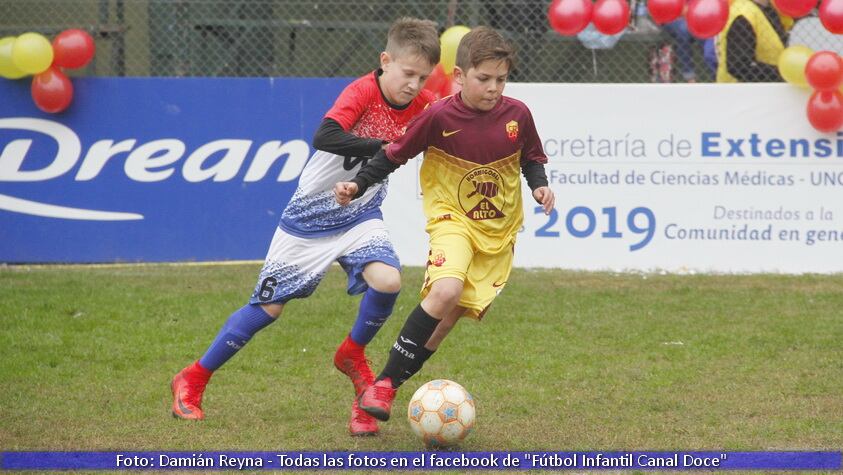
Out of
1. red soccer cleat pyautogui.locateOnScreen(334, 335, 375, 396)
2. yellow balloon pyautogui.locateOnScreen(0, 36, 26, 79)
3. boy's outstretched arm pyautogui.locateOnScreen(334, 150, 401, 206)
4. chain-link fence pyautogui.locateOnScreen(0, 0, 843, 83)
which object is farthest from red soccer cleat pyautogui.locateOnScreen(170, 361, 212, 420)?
chain-link fence pyautogui.locateOnScreen(0, 0, 843, 83)

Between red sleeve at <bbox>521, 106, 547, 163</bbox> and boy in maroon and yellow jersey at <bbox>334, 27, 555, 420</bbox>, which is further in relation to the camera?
red sleeve at <bbox>521, 106, 547, 163</bbox>

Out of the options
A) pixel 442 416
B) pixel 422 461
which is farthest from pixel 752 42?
pixel 422 461

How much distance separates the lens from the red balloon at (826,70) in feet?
30.7

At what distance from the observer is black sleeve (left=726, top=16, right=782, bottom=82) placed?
1016 centimetres

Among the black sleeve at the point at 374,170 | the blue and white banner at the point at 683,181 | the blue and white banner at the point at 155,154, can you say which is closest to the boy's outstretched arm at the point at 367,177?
the black sleeve at the point at 374,170

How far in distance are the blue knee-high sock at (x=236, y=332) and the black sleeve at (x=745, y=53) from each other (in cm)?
587

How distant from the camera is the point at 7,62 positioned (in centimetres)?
1003

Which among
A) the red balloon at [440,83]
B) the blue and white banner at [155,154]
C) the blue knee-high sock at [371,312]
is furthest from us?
the blue and white banner at [155,154]

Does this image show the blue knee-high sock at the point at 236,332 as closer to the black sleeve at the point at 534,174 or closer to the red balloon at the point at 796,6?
the black sleeve at the point at 534,174

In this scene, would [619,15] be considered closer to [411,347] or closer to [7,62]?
[7,62]

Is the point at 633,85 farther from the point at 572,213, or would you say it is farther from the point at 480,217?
the point at 480,217

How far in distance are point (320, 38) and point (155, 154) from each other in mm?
2063

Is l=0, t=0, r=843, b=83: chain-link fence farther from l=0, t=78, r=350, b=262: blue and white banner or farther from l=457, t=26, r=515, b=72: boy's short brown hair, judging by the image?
l=457, t=26, r=515, b=72: boy's short brown hair

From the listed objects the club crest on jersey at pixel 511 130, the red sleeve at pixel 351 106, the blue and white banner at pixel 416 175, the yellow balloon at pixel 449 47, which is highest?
the red sleeve at pixel 351 106
